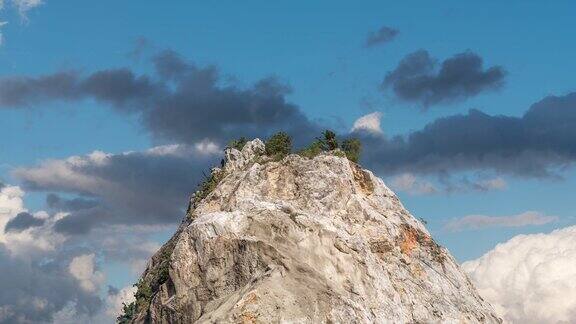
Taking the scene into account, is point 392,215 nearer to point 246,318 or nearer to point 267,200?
point 267,200

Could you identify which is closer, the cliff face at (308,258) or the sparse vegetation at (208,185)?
the cliff face at (308,258)

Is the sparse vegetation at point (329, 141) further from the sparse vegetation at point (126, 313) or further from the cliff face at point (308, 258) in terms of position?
the sparse vegetation at point (126, 313)

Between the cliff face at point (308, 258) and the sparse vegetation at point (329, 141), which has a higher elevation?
the sparse vegetation at point (329, 141)

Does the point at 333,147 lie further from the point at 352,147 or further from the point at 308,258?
the point at 308,258

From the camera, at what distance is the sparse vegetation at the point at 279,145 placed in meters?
99.9

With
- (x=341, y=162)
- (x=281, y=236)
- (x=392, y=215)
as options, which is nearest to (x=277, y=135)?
(x=341, y=162)

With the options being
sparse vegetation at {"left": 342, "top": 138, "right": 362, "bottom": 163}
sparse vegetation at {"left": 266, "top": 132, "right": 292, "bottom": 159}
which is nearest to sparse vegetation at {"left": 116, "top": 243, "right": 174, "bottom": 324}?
sparse vegetation at {"left": 266, "top": 132, "right": 292, "bottom": 159}

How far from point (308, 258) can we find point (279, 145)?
2618cm

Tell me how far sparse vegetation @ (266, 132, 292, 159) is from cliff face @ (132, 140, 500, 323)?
292 cm

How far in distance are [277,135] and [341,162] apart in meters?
13.3

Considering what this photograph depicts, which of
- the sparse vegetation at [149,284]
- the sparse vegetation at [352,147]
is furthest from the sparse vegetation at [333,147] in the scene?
the sparse vegetation at [149,284]

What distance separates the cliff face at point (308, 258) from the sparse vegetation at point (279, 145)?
2921 millimetres

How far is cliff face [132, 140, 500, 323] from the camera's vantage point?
7175cm

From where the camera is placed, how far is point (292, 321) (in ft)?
223
